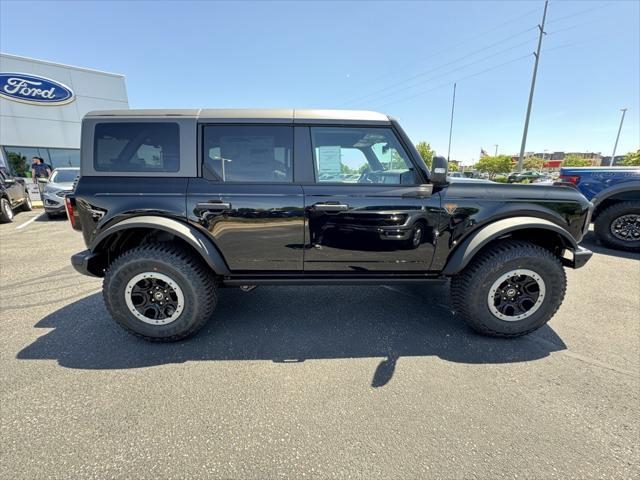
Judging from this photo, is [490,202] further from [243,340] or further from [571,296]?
[243,340]

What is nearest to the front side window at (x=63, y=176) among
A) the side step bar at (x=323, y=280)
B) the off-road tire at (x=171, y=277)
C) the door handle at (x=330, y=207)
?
the off-road tire at (x=171, y=277)

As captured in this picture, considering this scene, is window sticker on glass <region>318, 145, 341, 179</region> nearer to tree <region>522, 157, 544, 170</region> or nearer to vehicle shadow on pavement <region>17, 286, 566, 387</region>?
vehicle shadow on pavement <region>17, 286, 566, 387</region>

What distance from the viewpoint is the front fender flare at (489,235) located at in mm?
2465

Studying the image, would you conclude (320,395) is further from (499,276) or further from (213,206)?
(499,276)

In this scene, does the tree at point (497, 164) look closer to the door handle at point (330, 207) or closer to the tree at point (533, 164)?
the tree at point (533, 164)

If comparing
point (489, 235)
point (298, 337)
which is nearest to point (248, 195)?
point (298, 337)

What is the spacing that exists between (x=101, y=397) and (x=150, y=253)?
112 centimetres

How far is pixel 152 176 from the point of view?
245cm

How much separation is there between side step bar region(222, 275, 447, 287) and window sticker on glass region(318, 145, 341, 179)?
958 mm

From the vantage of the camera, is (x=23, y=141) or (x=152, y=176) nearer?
(x=152, y=176)

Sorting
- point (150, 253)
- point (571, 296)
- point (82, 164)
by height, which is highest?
point (82, 164)

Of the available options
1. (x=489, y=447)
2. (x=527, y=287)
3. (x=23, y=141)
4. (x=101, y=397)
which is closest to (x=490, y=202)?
(x=527, y=287)

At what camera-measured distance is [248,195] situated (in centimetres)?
241

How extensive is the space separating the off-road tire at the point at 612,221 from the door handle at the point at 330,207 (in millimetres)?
6256
